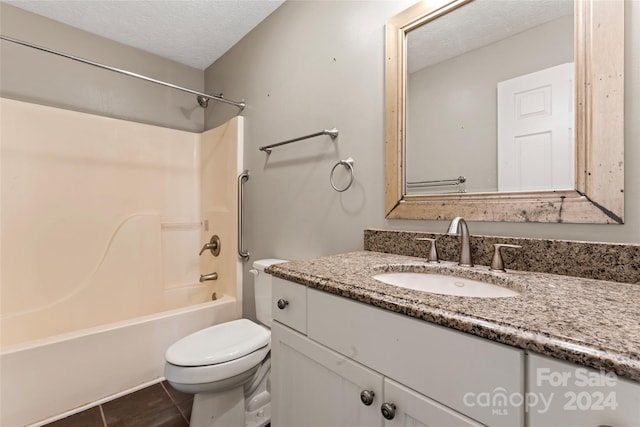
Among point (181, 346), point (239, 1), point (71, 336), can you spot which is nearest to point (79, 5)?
point (239, 1)

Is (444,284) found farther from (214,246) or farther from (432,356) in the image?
(214,246)

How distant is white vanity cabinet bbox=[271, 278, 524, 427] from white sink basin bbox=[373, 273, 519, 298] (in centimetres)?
21

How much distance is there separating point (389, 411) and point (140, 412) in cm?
159

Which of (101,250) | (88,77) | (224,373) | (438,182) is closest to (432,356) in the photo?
(438,182)

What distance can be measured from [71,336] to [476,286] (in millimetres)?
1959

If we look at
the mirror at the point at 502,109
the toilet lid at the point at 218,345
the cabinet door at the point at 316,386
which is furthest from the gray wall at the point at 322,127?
the cabinet door at the point at 316,386

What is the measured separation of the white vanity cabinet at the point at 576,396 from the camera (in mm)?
382

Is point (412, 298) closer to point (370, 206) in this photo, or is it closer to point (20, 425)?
point (370, 206)

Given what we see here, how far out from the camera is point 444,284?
36.1 inches

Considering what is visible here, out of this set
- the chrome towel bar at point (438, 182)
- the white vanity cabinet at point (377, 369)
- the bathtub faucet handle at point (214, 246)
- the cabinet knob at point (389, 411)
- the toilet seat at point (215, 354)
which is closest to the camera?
the white vanity cabinet at point (377, 369)

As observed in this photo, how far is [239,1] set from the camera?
1747 mm

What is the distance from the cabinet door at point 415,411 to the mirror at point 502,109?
0.64 meters

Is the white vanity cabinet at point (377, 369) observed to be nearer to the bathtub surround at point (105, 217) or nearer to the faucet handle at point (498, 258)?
the faucet handle at point (498, 258)

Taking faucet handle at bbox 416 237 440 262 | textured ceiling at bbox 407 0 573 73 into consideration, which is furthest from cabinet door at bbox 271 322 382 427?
textured ceiling at bbox 407 0 573 73
